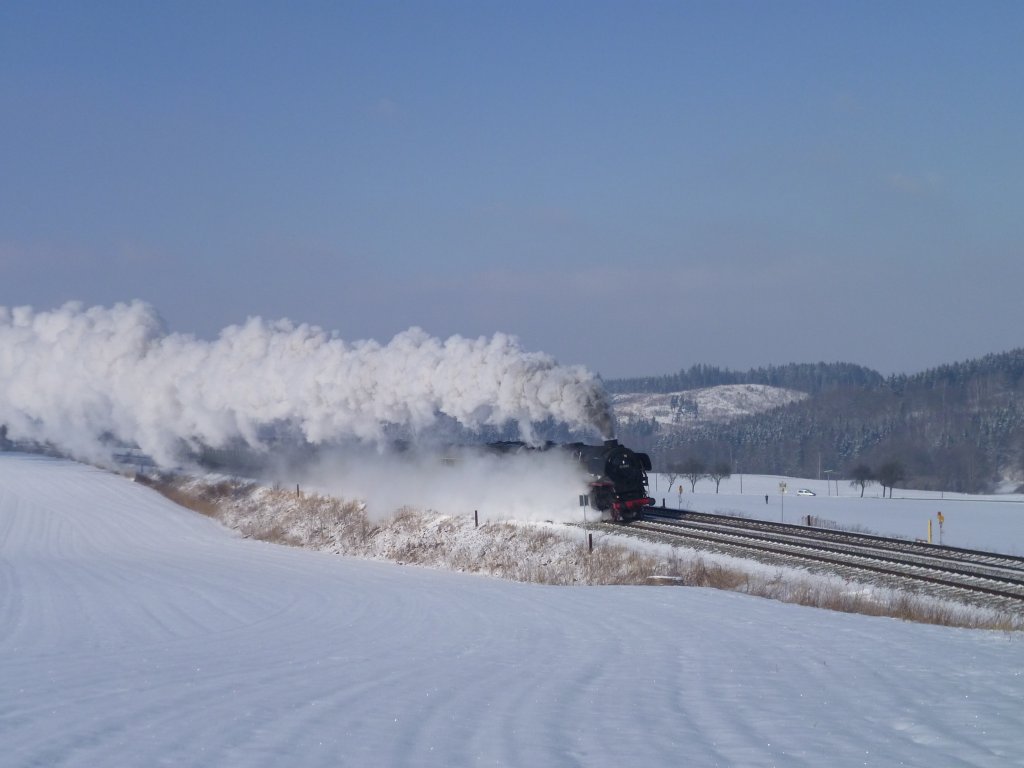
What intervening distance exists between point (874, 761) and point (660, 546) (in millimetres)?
20204

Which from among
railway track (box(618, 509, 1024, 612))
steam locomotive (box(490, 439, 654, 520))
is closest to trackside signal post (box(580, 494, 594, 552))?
steam locomotive (box(490, 439, 654, 520))

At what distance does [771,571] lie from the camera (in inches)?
909

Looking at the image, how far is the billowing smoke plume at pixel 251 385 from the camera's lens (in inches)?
1337

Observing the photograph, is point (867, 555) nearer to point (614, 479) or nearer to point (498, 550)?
point (614, 479)

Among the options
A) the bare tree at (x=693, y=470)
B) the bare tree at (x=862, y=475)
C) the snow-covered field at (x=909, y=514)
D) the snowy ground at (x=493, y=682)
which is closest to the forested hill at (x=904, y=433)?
the bare tree at (x=862, y=475)

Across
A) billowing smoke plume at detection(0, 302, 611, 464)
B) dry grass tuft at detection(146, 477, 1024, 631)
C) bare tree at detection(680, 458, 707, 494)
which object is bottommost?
dry grass tuft at detection(146, 477, 1024, 631)

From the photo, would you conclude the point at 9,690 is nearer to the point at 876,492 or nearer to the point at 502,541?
the point at 502,541

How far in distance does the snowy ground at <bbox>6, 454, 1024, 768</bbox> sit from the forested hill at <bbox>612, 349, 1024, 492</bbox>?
8580 cm

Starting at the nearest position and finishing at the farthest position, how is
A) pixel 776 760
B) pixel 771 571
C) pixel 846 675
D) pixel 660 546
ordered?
pixel 776 760 → pixel 846 675 → pixel 771 571 → pixel 660 546

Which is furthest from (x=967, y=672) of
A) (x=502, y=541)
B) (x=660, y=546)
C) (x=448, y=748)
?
(x=502, y=541)

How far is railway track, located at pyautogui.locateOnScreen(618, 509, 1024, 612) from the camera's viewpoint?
67.3 feet

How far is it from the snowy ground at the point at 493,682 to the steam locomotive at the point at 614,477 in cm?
1151

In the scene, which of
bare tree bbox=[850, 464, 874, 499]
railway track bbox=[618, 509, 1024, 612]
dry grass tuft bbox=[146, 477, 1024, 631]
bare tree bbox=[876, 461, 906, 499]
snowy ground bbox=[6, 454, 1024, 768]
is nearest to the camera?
snowy ground bbox=[6, 454, 1024, 768]

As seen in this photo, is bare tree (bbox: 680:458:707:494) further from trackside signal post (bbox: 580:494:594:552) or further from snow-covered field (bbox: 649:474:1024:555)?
trackside signal post (bbox: 580:494:594:552)
